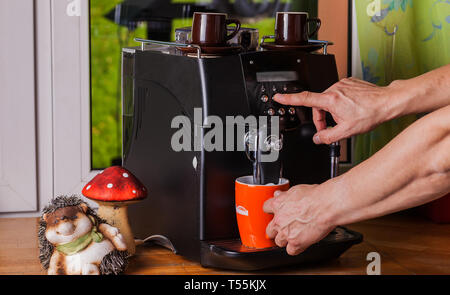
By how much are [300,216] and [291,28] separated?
1.24 ft

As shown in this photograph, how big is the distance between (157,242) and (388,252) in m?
0.44

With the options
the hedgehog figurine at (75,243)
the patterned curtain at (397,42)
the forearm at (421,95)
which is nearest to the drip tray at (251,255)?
the hedgehog figurine at (75,243)

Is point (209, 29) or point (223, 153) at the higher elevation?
point (209, 29)

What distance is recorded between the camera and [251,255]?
3.33ft

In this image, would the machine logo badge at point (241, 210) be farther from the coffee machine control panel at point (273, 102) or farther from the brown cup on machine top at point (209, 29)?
the brown cup on machine top at point (209, 29)

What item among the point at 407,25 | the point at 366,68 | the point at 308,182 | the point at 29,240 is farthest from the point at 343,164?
the point at 29,240

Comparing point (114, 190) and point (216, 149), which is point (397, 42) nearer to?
point (216, 149)

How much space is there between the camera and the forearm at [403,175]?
2.35 ft

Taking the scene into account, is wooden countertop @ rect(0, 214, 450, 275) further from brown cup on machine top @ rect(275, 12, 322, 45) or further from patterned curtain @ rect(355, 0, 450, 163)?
brown cup on machine top @ rect(275, 12, 322, 45)

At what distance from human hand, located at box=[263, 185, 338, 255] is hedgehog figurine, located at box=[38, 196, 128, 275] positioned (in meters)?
0.25

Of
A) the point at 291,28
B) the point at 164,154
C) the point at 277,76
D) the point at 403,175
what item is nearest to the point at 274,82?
the point at 277,76

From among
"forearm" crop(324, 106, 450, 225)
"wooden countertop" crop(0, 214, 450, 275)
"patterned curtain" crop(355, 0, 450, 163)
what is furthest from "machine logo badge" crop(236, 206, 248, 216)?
"patterned curtain" crop(355, 0, 450, 163)

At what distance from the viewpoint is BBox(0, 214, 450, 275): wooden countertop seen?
1092 mm

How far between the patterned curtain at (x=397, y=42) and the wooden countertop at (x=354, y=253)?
24 cm
